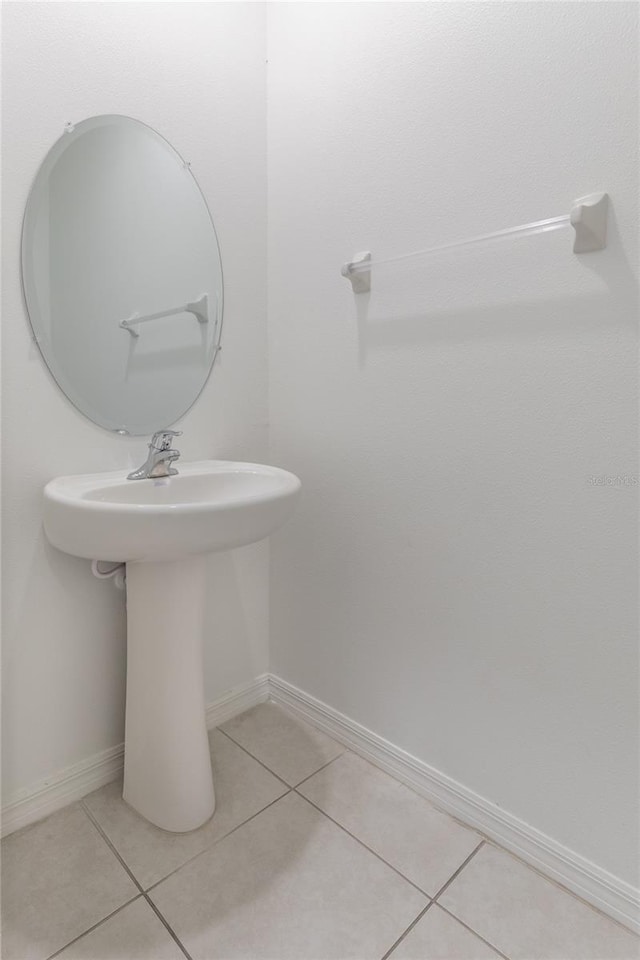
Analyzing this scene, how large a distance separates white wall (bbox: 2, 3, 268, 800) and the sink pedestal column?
0.16 m

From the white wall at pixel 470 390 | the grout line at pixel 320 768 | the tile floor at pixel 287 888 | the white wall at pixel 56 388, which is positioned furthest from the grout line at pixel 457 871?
the white wall at pixel 56 388

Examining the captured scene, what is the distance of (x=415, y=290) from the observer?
47.9 inches

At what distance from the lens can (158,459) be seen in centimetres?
123

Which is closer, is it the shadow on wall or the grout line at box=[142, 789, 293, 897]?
the shadow on wall

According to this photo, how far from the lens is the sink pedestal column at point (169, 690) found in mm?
1167

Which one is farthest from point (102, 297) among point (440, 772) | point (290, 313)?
point (440, 772)

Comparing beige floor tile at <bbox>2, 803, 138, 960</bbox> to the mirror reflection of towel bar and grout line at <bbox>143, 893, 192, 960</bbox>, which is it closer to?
grout line at <bbox>143, 893, 192, 960</bbox>

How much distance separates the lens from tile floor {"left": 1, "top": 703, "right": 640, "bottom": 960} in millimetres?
956

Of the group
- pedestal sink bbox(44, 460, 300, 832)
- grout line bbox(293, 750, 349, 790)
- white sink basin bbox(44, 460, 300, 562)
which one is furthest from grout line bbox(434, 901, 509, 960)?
white sink basin bbox(44, 460, 300, 562)

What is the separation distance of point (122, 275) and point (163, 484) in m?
0.50

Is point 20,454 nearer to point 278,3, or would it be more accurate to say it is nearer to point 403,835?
point 403,835

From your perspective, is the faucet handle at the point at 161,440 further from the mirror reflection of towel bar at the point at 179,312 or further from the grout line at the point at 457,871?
the grout line at the point at 457,871

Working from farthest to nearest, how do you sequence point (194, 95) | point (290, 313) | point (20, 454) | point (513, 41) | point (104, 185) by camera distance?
1. point (290, 313)
2. point (194, 95)
3. point (104, 185)
4. point (20, 454)
5. point (513, 41)

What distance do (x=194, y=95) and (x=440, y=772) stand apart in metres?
1.76
